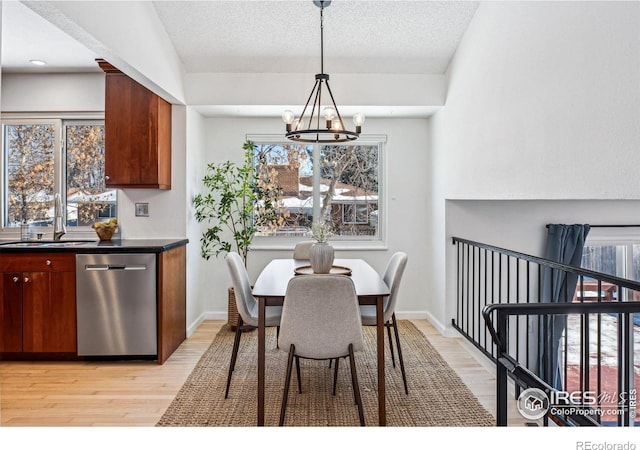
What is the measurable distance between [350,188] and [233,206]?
1.31m

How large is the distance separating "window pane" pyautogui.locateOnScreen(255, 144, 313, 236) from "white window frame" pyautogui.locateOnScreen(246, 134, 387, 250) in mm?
68

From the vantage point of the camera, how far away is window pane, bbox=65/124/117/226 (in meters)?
4.45

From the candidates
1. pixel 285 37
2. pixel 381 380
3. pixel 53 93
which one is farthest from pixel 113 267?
pixel 285 37

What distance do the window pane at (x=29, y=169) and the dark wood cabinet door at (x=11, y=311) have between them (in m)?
1.20

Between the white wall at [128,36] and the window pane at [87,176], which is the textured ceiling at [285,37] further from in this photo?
the window pane at [87,176]

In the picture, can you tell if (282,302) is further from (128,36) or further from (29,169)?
(29,169)

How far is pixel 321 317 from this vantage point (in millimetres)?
2295

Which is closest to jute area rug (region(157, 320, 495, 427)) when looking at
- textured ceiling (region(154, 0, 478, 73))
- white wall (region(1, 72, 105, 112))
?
textured ceiling (region(154, 0, 478, 73))

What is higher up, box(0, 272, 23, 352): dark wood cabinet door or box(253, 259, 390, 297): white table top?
box(253, 259, 390, 297): white table top

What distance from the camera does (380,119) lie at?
4828mm

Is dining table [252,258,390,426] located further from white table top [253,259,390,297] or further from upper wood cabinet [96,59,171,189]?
upper wood cabinet [96,59,171,189]
